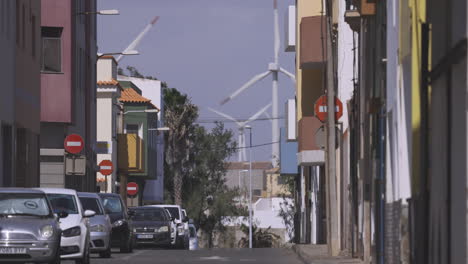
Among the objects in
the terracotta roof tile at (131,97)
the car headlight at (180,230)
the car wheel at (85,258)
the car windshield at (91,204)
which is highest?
the terracotta roof tile at (131,97)

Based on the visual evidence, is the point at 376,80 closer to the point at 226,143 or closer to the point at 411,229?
the point at 411,229

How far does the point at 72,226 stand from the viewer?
2997cm

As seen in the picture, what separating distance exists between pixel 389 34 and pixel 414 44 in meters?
5.76

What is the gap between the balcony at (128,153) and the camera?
81.0 meters

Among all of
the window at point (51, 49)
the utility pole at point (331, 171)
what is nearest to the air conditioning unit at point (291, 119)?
the window at point (51, 49)

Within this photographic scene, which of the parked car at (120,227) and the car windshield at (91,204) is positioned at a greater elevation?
the car windshield at (91,204)

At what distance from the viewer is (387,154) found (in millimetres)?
25500

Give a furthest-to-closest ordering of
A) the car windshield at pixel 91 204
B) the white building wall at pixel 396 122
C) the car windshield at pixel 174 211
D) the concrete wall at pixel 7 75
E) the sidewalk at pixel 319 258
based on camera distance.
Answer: the car windshield at pixel 174 211 → the concrete wall at pixel 7 75 → the car windshield at pixel 91 204 → the sidewalk at pixel 319 258 → the white building wall at pixel 396 122

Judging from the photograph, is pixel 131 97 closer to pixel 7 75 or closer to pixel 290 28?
pixel 290 28

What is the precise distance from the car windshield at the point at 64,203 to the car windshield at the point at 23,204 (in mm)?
3292

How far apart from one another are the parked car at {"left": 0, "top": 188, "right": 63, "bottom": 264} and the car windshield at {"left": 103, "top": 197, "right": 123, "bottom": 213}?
47.8ft

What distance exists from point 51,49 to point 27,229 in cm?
2832

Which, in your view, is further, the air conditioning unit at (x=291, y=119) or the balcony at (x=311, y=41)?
the air conditioning unit at (x=291, y=119)

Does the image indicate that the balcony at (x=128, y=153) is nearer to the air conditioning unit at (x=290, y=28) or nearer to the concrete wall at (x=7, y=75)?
the air conditioning unit at (x=290, y=28)
